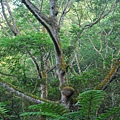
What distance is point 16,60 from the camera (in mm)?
6723

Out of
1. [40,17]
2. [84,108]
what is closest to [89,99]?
[84,108]

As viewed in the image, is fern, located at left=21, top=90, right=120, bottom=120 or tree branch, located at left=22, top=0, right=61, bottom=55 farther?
tree branch, located at left=22, top=0, right=61, bottom=55

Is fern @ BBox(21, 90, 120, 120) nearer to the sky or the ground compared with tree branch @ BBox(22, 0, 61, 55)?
nearer to the ground

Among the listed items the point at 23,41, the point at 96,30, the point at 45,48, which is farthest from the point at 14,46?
the point at 96,30

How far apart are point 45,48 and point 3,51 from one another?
1.22 metres

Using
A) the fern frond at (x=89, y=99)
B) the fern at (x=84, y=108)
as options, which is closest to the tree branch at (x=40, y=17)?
the fern at (x=84, y=108)

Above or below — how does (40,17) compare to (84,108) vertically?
above

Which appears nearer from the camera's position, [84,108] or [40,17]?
[84,108]

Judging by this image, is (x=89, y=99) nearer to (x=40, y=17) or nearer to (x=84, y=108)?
(x=84, y=108)

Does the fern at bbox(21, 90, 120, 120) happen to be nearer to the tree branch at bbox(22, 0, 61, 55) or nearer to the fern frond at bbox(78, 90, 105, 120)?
the fern frond at bbox(78, 90, 105, 120)

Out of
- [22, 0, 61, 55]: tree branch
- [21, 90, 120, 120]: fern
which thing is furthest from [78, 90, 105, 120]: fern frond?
[22, 0, 61, 55]: tree branch

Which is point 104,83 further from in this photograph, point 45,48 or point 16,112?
point 16,112

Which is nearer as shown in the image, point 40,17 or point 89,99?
point 89,99

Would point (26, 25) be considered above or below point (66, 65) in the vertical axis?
above
